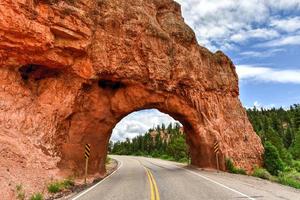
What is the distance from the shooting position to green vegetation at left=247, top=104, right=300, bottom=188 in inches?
1002

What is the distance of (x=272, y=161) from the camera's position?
110 feet

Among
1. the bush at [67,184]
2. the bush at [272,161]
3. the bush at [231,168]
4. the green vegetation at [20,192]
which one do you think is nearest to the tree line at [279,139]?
the bush at [272,161]

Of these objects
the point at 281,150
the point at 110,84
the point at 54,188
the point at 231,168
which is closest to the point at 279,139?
the point at 281,150

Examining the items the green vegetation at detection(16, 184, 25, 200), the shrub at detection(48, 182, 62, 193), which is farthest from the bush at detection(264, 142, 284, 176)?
the green vegetation at detection(16, 184, 25, 200)

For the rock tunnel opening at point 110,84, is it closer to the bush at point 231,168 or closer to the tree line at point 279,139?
the bush at point 231,168

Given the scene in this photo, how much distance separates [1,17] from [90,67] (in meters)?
7.28

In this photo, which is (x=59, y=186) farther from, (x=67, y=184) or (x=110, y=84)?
(x=110, y=84)

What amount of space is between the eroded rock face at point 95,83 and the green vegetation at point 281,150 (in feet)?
5.95

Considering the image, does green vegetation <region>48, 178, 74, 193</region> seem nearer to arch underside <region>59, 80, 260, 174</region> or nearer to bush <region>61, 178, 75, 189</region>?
bush <region>61, 178, 75, 189</region>

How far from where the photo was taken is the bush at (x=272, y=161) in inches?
1266

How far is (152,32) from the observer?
26734mm

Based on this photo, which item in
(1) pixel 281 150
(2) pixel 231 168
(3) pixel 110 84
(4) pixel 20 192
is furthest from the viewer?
(1) pixel 281 150

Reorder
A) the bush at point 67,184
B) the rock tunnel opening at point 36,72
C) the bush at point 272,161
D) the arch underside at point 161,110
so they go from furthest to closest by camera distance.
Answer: the bush at point 272,161 < the arch underside at point 161,110 < the rock tunnel opening at point 36,72 < the bush at point 67,184

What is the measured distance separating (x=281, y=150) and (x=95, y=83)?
46222 mm
